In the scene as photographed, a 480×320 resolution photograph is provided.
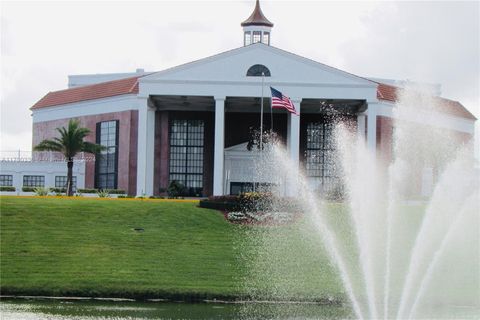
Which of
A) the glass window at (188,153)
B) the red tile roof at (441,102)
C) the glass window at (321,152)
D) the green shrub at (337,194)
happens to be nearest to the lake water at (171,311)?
the green shrub at (337,194)

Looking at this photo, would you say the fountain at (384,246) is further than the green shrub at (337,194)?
No

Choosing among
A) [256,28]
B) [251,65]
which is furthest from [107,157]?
[256,28]

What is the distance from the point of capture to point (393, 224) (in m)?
51.2

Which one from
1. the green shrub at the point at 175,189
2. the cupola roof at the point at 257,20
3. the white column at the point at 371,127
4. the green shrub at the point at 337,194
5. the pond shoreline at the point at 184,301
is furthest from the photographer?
the cupola roof at the point at 257,20

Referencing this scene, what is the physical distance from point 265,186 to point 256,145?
673cm

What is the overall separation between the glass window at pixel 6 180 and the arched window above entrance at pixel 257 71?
1911 centimetres

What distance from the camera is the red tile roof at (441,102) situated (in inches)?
2805

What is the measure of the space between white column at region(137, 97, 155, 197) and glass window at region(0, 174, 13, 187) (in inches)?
395

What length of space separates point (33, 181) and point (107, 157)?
5.45m

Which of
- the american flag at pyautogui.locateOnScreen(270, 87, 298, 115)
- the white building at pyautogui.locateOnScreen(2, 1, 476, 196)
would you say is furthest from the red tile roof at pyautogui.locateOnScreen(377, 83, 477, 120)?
the american flag at pyautogui.locateOnScreen(270, 87, 298, 115)

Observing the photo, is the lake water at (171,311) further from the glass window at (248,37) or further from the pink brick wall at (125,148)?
the glass window at (248,37)

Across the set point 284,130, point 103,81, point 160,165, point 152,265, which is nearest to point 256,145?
point 284,130

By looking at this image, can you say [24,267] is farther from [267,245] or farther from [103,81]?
[103,81]

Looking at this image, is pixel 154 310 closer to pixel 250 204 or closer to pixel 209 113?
pixel 250 204
